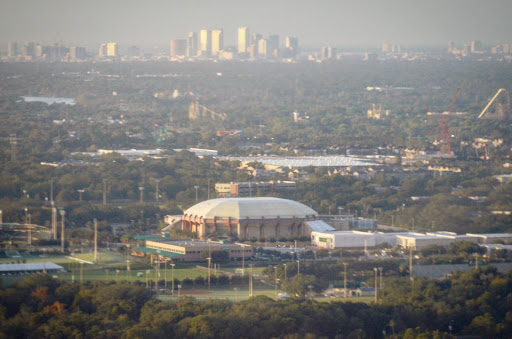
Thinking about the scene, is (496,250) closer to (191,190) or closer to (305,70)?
(191,190)

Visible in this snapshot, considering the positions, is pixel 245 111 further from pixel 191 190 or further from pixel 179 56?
pixel 191 190

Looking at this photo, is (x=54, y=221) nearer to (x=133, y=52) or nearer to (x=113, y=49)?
(x=113, y=49)

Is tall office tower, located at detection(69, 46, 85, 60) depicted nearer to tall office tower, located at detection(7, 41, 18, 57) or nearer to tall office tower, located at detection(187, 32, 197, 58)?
tall office tower, located at detection(7, 41, 18, 57)

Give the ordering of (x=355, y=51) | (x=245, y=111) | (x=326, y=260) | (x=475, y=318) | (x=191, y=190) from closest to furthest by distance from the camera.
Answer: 1. (x=475, y=318)
2. (x=326, y=260)
3. (x=191, y=190)
4. (x=245, y=111)
5. (x=355, y=51)

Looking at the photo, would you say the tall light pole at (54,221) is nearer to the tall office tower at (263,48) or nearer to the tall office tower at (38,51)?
the tall office tower at (38,51)

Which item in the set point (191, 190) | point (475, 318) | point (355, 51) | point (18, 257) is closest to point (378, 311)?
point (475, 318)

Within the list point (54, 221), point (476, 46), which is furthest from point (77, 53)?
point (54, 221)

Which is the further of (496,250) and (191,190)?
(191,190)

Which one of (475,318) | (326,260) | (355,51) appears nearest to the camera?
(475,318)
